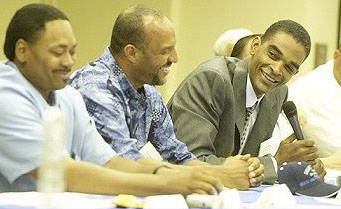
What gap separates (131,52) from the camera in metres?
2.30

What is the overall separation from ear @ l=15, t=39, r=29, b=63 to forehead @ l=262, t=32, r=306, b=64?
1231mm

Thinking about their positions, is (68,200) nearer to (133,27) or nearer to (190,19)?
(133,27)

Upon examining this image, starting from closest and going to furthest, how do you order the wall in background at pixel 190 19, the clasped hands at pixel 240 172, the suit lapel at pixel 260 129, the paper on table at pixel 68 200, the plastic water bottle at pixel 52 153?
the plastic water bottle at pixel 52 153
the paper on table at pixel 68 200
the clasped hands at pixel 240 172
the suit lapel at pixel 260 129
the wall in background at pixel 190 19

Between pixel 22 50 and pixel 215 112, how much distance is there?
3.38 feet

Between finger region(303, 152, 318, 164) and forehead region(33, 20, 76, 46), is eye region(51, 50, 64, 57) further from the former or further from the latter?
finger region(303, 152, 318, 164)

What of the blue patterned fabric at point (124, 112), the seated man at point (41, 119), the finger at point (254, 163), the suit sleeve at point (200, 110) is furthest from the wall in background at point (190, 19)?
the seated man at point (41, 119)

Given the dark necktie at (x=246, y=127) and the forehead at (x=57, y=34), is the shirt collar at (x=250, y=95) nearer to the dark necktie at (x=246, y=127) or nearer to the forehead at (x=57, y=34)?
the dark necktie at (x=246, y=127)

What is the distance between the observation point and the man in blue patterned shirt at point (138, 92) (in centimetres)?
211

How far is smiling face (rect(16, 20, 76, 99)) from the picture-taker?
1.73 metres

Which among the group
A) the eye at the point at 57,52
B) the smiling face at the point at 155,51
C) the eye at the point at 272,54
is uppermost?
the eye at the point at 57,52

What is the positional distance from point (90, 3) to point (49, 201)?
3.45 metres

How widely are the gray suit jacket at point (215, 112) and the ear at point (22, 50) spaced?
3.02ft

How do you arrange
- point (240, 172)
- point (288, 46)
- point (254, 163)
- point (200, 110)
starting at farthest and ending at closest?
1. point (288, 46)
2. point (200, 110)
3. point (254, 163)
4. point (240, 172)

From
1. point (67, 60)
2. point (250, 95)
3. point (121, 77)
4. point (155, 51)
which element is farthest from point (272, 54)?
point (67, 60)
